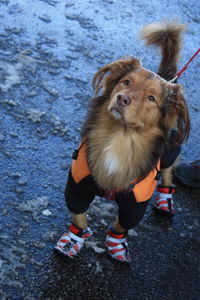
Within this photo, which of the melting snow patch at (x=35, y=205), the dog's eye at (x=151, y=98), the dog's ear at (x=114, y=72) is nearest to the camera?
the dog's eye at (x=151, y=98)

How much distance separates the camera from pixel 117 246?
2.48 m

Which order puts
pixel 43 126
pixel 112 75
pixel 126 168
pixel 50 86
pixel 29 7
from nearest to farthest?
pixel 126 168
pixel 112 75
pixel 43 126
pixel 50 86
pixel 29 7

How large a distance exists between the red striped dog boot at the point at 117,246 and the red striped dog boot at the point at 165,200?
49 centimetres

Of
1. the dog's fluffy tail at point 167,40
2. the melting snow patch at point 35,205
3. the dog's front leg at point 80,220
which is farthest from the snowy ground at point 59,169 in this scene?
the dog's fluffy tail at point 167,40

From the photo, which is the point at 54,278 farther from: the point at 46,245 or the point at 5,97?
the point at 5,97

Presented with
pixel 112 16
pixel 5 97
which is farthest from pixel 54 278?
pixel 112 16

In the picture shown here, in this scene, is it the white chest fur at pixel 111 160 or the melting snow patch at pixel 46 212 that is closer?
the white chest fur at pixel 111 160

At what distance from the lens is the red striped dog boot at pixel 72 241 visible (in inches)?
95.3

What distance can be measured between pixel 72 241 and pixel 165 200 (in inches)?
31.7

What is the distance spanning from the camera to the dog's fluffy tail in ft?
8.24

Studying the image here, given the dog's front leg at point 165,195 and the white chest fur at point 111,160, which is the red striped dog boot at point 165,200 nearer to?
the dog's front leg at point 165,195

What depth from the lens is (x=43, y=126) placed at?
3309 millimetres

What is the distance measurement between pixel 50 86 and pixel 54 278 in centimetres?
196

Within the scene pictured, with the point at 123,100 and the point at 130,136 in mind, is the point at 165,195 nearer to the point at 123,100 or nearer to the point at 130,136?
the point at 130,136
